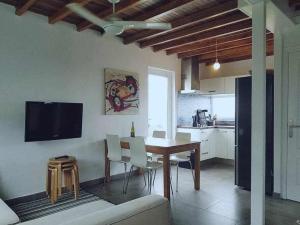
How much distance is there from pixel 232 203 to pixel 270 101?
5.18 ft

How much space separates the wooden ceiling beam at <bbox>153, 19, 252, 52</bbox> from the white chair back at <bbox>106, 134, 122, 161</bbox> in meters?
2.24

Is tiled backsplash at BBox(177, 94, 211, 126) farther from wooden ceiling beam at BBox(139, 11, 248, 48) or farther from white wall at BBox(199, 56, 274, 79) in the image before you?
wooden ceiling beam at BBox(139, 11, 248, 48)

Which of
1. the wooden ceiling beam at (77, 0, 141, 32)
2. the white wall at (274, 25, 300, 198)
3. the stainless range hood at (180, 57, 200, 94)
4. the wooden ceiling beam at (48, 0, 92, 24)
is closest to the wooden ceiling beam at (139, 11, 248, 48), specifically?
the white wall at (274, 25, 300, 198)

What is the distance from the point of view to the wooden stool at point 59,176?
320 centimetres

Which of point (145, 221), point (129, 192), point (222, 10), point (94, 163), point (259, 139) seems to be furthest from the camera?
point (94, 163)

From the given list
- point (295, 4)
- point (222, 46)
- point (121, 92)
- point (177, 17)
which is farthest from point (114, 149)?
point (295, 4)

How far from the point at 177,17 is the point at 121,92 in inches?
65.1

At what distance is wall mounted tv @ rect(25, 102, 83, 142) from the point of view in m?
3.18

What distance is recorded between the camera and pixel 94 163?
13.6ft

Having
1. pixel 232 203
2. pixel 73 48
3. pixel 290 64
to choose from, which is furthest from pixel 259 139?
pixel 73 48

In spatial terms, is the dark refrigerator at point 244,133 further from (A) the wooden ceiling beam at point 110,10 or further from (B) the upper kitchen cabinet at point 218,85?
(A) the wooden ceiling beam at point 110,10

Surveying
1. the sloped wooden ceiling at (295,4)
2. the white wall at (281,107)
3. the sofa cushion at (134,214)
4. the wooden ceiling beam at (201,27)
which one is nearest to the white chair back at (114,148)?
the wooden ceiling beam at (201,27)

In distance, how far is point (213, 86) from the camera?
6000mm

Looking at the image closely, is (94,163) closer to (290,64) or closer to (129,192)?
(129,192)
